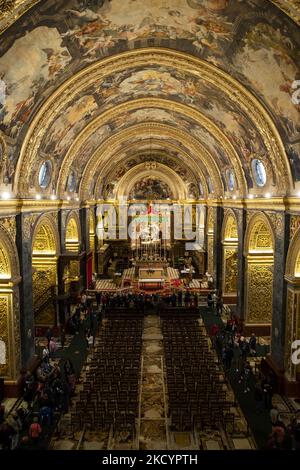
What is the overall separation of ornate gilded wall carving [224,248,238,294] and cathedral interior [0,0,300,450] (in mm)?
137

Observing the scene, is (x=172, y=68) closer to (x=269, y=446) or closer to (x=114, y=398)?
(x=114, y=398)

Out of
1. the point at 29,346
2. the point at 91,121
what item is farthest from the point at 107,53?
the point at 29,346

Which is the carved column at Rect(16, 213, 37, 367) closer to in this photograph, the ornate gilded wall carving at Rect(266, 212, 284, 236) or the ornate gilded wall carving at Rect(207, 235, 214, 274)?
the ornate gilded wall carving at Rect(266, 212, 284, 236)

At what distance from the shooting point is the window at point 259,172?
1840 cm

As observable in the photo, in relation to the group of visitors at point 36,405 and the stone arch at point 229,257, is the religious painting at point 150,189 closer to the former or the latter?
the stone arch at point 229,257

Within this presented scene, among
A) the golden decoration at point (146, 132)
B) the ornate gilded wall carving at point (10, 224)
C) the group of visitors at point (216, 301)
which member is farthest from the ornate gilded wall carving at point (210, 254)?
the ornate gilded wall carving at point (10, 224)

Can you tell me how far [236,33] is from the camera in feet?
38.8

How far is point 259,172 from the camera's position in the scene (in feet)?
62.2

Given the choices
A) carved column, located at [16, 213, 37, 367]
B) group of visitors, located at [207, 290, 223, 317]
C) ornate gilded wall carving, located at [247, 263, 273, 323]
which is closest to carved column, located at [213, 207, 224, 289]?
group of visitors, located at [207, 290, 223, 317]

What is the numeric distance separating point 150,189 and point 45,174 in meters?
26.3

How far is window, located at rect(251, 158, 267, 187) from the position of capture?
1840 centimetres

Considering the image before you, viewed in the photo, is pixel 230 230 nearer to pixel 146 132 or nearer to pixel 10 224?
pixel 146 132

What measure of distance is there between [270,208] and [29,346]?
1183 centimetres

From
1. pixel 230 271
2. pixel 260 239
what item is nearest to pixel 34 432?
pixel 260 239
